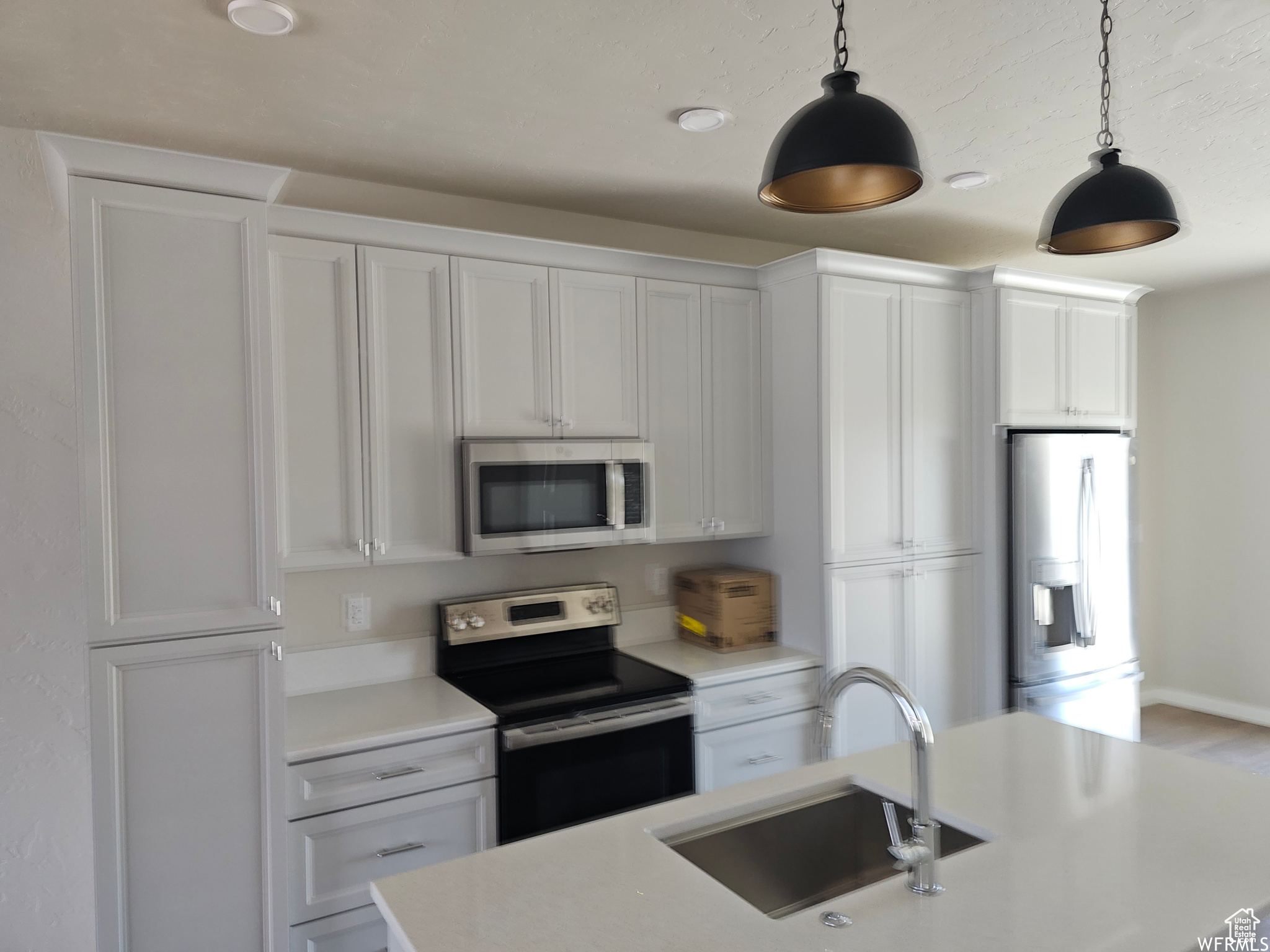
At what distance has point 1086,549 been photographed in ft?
12.1

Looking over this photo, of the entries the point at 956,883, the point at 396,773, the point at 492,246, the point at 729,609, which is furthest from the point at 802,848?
the point at 492,246

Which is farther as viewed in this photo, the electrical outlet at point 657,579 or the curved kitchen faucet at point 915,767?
the electrical outlet at point 657,579

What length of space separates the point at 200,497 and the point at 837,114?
1726 mm

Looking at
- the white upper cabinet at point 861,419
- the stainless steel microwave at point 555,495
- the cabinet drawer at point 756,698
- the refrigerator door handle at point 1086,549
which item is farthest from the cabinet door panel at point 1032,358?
the stainless steel microwave at point 555,495

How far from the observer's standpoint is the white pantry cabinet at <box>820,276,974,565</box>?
3195mm

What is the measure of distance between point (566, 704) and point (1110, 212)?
195cm

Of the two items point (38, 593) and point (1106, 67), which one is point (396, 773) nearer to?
point (38, 593)

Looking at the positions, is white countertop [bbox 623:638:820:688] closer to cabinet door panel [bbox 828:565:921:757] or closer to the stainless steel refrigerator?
cabinet door panel [bbox 828:565:921:757]

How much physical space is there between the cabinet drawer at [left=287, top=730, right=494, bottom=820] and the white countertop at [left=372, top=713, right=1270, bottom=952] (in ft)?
3.18

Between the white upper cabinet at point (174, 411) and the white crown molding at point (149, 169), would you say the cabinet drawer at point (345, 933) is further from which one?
the white crown molding at point (149, 169)

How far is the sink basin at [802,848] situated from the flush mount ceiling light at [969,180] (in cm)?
215

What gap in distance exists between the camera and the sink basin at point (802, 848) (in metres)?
1.58

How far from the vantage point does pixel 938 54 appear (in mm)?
2016

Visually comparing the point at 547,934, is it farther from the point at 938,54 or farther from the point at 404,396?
the point at 938,54
